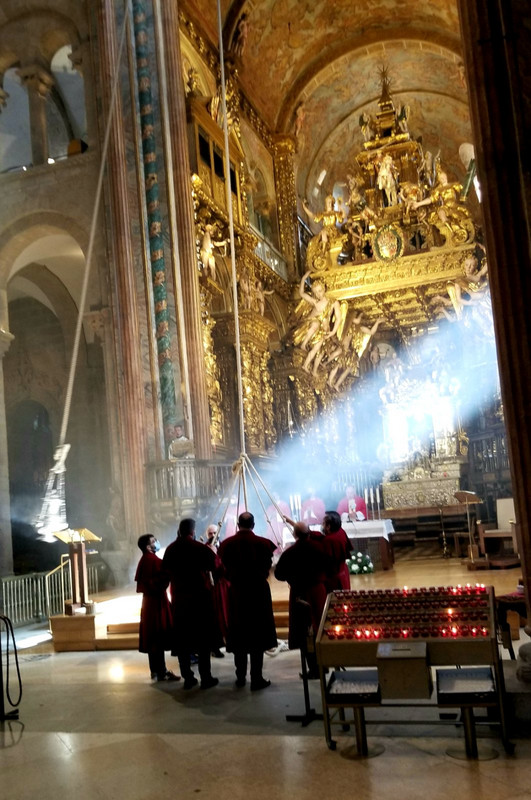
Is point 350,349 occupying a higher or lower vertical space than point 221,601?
higher

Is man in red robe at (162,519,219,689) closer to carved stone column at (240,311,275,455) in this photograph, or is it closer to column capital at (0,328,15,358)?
column capital at (0,328,15,358)

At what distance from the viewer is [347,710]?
5.67 m

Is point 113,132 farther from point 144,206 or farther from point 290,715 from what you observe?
point 290,715

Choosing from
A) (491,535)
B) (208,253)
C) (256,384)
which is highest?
(208,253)

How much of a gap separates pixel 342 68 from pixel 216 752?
73.1ft

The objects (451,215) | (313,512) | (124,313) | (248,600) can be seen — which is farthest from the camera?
(451,215)

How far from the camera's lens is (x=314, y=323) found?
20.8 m

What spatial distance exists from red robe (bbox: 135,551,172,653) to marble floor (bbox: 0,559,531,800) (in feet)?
1.34

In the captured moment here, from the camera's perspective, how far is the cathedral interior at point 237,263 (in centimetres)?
1334

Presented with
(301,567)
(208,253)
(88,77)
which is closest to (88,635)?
(301,567)

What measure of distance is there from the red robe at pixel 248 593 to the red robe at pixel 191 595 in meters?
0.17

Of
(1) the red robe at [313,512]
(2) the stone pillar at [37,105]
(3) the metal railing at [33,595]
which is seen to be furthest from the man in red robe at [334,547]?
(2) the stone pillar at [37,105]

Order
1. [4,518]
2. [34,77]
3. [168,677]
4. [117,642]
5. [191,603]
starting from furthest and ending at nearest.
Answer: [34,77] → [4,518] → [117,642] → [168,677] → [191,603]

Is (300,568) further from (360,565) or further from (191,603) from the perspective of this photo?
(360,565)
